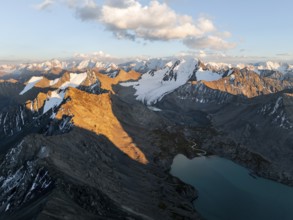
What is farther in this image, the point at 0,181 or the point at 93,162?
the point at 93,162

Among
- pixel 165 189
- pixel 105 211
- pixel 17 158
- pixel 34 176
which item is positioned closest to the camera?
pixel 105 211

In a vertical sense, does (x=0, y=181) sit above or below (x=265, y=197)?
above

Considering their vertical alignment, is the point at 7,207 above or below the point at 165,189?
above

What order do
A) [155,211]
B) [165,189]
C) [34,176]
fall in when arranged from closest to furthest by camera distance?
[34,176]
[155,211]
[165,189]

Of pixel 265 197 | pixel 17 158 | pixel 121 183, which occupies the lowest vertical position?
pixel 265 197

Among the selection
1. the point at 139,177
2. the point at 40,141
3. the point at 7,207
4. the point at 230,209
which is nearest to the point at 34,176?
the point at 7,207

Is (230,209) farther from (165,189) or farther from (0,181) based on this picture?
(0,181)

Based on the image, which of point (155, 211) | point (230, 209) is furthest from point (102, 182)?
point (230, 209)

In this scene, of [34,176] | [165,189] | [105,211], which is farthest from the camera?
[165,189]

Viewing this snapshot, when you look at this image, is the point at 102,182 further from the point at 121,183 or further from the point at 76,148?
the point at 76,148
